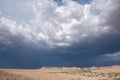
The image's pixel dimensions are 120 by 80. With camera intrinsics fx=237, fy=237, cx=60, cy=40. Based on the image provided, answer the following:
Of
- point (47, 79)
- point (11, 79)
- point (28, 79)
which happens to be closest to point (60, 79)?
point (47, 79)

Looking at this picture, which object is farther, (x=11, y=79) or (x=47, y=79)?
(x=47, y=79)

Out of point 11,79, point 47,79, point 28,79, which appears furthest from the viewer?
point 47,79

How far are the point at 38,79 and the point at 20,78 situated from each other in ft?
17.5

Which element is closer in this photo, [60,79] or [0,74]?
[0,74]

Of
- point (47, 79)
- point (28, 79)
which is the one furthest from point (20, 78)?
point (47, 79)

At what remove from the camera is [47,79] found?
59.7m

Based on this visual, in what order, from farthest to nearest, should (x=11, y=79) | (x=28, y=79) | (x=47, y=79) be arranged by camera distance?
(x=47, y=79) < (x=28, y=79) < (x=11, y=79)

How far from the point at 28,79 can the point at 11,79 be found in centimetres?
500

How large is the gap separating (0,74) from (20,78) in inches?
182

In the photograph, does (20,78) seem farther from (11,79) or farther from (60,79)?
(60,79)

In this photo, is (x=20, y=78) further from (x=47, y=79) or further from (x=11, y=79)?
(x=47, y=79)

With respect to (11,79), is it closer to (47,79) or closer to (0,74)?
(0,74)

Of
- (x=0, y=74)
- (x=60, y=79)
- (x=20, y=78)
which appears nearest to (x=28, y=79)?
(x=20, y=78)

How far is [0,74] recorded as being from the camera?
51125 millimetres
